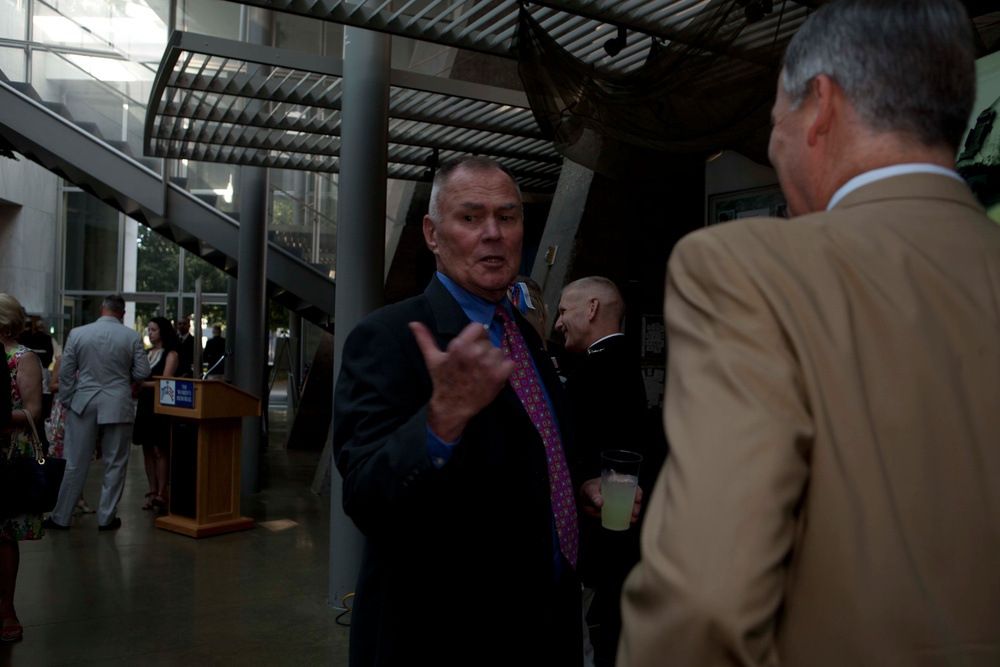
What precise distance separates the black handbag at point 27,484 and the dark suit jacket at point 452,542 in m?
3.24

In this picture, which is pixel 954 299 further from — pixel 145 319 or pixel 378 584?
pixel 145 319

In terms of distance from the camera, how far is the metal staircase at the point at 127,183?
8.98 meters

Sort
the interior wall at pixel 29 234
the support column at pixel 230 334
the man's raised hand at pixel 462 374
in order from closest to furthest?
the man's raised hand at pixel 462 374, the support column at pixel 230 334, the interior wall at pixel 29 234

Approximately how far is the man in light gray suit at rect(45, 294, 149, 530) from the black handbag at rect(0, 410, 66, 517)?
2962mm

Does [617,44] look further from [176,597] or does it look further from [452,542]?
[176,597]

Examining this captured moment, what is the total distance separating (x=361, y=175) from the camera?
215 inches

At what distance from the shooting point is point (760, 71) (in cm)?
410

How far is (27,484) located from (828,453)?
4.52 m

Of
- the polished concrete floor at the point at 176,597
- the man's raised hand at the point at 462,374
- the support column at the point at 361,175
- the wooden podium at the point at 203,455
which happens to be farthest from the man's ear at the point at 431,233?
the wooden podium at the point at 203,455

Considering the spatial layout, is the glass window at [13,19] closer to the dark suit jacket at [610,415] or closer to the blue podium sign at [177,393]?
the blue podium sign at [177,393]

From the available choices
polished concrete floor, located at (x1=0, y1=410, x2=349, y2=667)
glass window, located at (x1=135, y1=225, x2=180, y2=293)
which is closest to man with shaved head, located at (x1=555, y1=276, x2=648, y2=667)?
polished concrete floor, located at (x1=0, y1=410, x2=349, y2=667)

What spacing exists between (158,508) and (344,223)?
4.50m

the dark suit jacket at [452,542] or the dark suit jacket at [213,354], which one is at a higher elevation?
the dark suit jacket at [452,542]

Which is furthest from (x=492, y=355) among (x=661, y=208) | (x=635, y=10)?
(x=661, y=208)
